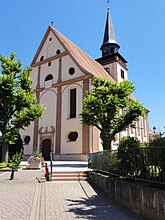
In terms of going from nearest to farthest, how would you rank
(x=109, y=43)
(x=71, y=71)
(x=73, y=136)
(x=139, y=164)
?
(x=139, y=164), (x=73, y=136), (x=71, y=71), (x=109, y=43)

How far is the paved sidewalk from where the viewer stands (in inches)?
207

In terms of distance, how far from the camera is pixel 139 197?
5668 mm

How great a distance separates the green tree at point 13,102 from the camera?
15398 millimetres

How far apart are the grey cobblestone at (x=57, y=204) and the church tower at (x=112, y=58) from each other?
2889 centimetres

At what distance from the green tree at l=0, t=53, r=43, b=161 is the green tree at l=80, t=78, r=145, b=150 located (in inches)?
159

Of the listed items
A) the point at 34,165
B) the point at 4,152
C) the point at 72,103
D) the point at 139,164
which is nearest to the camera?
the point at 139,164

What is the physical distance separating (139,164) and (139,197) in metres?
0.94

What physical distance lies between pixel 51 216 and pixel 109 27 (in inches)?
1589

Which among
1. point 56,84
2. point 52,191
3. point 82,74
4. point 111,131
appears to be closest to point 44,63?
point 56,84

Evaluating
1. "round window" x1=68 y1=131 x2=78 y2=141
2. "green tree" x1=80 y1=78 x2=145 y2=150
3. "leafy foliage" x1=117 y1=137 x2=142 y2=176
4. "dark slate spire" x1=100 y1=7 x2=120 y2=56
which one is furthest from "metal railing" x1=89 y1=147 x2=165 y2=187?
"dark slate spire" x1=100 y1=7 x2=120 y2=56

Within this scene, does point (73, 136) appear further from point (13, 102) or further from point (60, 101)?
point (13, 102)

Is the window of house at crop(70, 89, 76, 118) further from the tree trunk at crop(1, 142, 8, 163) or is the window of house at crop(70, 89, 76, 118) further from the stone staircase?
the stone staircase

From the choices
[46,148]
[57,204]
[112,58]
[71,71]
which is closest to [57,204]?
[57,204]

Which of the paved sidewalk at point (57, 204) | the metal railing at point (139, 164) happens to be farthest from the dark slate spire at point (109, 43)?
the paved sidewalk at point (57, 204)
